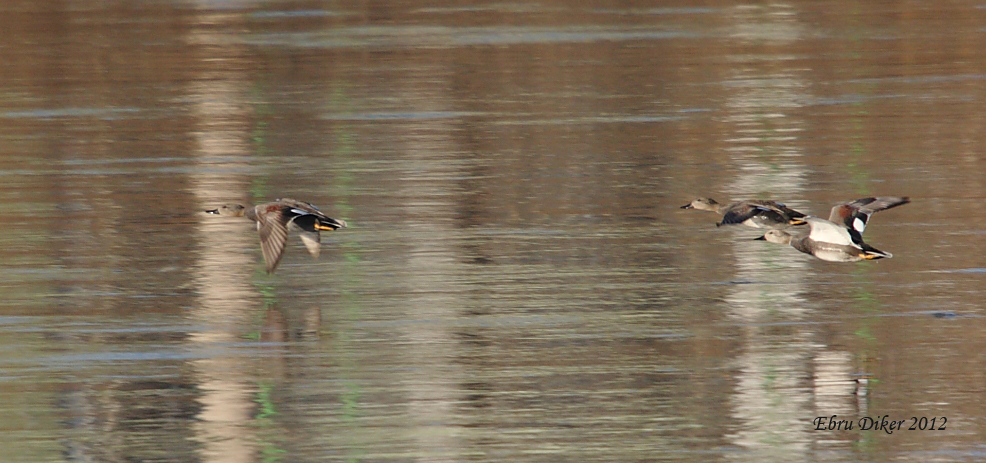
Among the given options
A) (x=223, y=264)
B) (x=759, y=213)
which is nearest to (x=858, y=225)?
(x=759, y=213)

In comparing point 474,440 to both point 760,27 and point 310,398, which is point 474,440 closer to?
point 310,398

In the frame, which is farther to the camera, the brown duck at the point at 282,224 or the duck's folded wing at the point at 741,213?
the duck's folded wing at the point at 741,213

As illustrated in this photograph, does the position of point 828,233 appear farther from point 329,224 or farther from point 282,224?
point 282,224

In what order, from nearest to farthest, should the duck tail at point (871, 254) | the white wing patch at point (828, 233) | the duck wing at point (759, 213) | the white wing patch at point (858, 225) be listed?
1. the duck tail at point (871, 254)
2. the white wing patch at point (828, 233)
3. the white wing patch at point (858, 225)
4. the duck wing at point (759, 213)

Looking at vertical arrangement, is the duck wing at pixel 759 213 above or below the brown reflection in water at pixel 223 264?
above

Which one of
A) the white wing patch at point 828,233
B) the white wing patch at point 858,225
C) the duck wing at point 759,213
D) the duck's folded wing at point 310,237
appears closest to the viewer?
the white wing patch at point 828,233

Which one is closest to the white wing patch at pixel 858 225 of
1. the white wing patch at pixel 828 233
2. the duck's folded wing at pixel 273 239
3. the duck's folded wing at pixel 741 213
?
the white wing patch at pixel 828 233

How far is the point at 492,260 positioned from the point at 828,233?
74.7 inches

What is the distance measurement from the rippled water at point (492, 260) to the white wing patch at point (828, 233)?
275 mm

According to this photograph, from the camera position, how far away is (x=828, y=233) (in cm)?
833

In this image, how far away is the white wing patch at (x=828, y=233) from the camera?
829 cm

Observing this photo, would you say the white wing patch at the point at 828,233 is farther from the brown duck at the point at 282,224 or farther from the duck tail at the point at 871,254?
the brown duck at the point at 282,224

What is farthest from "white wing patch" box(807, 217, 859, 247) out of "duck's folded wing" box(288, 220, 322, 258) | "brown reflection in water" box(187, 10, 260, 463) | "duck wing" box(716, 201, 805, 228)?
"brown reflection in water" box(187, 10, 260, 463)

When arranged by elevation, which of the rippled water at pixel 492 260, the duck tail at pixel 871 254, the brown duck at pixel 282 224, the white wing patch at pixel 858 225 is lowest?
the rippled water at pixel 492 260
